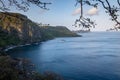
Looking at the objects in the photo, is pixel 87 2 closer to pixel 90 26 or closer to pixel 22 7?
pixel 90 26

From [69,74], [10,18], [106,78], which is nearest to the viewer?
[10,18]

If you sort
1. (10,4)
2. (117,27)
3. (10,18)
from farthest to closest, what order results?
1. (10,18)
2. (10,4)
3. (117,27)

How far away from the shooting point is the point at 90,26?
5.79 metres

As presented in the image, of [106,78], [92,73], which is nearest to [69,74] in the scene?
[92,73]

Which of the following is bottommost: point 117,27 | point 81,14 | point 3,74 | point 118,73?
point 118,73

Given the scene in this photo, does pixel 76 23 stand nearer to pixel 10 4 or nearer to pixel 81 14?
pixel 81 14

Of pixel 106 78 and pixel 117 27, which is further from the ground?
pixel 117 27

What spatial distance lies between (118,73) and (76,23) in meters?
66.2

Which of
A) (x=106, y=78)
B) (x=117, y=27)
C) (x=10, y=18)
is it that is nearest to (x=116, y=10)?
(x=117, y=27)

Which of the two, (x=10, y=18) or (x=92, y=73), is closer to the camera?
(x=10, y=18)

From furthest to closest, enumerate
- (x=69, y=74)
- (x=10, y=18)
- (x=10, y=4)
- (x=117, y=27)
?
(x=69, y=74) → (x=10, y=18) → (x=10, y=4) → (x=117, y=27)

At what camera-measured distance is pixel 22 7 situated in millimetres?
6824

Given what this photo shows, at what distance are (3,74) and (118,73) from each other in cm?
Result: 4367

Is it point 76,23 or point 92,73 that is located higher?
point 76,23
